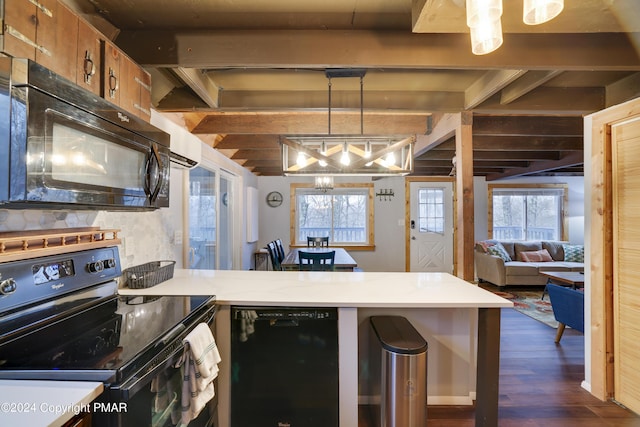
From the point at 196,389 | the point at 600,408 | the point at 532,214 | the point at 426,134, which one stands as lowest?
the point at 600,408

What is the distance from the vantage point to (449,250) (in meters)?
6.12

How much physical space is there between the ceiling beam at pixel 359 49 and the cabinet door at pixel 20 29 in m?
0.68

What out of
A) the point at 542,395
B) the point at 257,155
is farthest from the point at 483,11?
the point at 257,155

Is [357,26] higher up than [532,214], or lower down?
higher up

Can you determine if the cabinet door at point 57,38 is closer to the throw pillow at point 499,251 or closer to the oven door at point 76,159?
the oven door at point 76,159

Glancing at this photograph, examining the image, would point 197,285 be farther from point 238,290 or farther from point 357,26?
point 357,26

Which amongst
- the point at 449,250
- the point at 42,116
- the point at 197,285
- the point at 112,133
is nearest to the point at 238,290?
the point at 197,285

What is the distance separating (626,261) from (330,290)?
197 cm

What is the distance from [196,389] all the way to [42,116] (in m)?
1.12

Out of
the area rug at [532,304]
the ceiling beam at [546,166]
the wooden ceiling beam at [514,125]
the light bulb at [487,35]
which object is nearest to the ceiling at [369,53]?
the light bulb at [487,35]

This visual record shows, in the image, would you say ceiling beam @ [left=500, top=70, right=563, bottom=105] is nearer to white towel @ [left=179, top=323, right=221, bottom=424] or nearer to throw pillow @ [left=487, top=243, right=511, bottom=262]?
white towel @ [left=179, top=323, right=221, bottom=424]

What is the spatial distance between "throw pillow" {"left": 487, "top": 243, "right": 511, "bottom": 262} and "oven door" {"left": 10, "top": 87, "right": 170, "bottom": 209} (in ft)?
18.4

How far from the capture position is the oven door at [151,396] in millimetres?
819

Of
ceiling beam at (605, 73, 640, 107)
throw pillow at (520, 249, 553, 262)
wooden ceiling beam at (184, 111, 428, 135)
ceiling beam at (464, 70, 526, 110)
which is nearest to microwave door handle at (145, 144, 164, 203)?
wooden ceiling beam at (184, 111, 428, 135)
